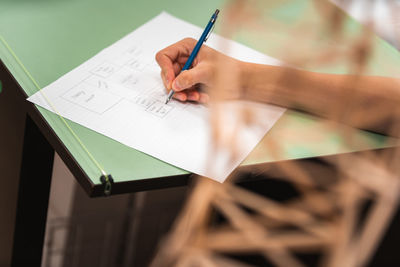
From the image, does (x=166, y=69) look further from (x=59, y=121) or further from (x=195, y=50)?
(x=59, y=121)

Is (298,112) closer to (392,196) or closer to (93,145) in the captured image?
(93,145)

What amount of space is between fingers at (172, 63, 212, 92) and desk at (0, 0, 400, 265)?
0.33 feet

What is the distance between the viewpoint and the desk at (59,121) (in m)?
0.65

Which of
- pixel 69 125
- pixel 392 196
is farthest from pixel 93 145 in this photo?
pixel 392 196

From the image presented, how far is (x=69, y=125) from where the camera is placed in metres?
0.70

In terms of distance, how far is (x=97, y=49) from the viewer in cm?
86

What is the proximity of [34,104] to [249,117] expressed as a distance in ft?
1.74

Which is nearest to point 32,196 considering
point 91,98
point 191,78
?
point 91,98

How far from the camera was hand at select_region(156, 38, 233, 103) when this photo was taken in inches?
30.1

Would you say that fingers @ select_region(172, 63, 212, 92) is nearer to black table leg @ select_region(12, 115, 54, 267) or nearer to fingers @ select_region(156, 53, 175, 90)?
fingers @ select_region(156, 53, 175, 90)

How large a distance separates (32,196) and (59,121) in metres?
0.25

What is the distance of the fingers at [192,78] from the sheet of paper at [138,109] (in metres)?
0.03

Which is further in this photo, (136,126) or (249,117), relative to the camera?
(136,126)

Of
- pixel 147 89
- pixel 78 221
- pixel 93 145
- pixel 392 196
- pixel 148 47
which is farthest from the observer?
pixel 78 221
